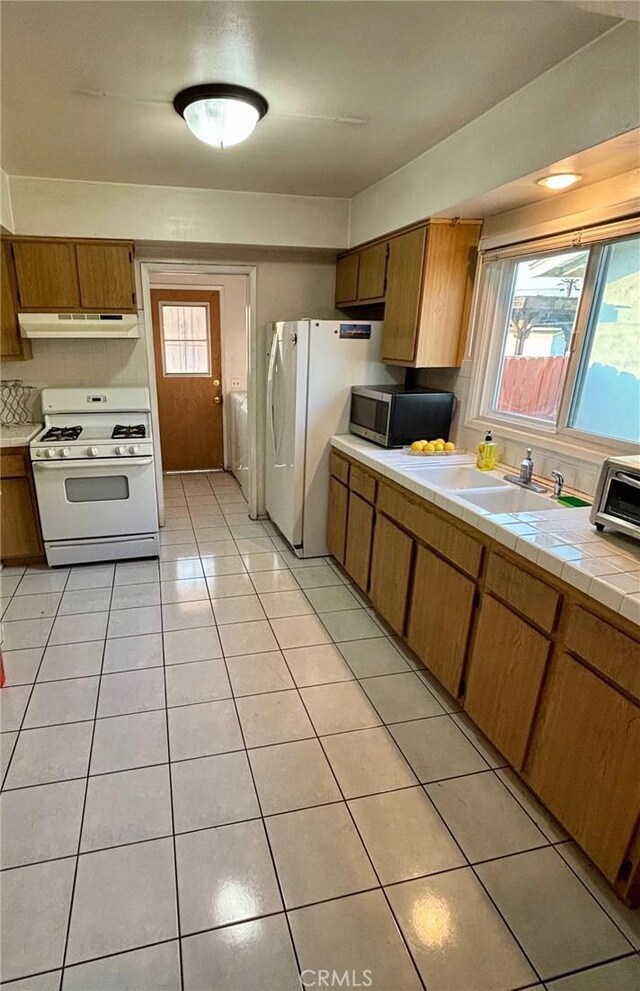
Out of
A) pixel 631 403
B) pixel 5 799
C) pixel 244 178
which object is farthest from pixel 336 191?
pixel 5 799

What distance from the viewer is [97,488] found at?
3.32 metres

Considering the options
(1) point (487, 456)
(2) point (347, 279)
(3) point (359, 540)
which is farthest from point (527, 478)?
(2) point (347, 279)

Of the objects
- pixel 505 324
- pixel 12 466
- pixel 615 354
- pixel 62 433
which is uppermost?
pixel 505 324

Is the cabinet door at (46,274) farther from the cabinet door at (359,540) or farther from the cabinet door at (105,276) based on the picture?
the cabinet door at (359,540)

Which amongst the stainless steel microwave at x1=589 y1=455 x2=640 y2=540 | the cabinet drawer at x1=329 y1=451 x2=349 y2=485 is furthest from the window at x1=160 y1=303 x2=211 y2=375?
the stainless steel microwave at x1=589 y1=455 x2=640 y2=540

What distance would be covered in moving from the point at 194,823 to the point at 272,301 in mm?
3396

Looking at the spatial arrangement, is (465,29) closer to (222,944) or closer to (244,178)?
(244,178)

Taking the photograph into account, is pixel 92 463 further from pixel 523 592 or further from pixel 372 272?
pixel 523 592

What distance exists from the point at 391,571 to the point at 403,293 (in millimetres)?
1563

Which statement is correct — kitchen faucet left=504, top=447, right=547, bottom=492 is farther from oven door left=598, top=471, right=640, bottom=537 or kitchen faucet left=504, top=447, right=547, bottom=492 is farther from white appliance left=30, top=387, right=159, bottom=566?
white appliance left=30, top=387, right=159, bottom=566

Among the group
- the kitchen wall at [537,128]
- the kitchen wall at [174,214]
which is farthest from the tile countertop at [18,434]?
the kitchen wall at [537,128]

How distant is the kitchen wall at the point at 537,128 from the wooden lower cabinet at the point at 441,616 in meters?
1.55

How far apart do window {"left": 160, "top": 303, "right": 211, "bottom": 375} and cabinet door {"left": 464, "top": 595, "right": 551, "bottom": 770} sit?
14.3 feet

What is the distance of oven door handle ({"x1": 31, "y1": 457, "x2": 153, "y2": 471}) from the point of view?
3115 mm
